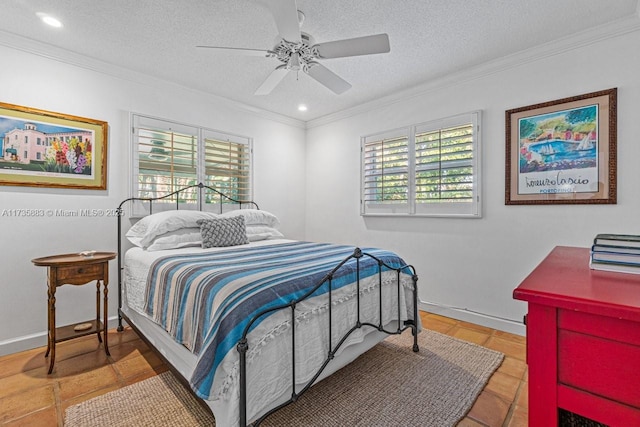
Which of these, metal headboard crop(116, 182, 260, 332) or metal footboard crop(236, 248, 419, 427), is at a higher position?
metal headboard crop(116, 182, 260, 332)

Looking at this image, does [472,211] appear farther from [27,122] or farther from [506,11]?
[27,122]

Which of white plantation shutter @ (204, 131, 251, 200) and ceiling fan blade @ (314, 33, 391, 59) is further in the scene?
white plantation shutter @ (204, 131, 251, 200)

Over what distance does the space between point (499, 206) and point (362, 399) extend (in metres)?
2.26

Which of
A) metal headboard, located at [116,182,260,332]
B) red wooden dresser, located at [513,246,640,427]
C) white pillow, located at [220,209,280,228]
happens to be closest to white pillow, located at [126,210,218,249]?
metal headboard, located at [116,182,260,332]

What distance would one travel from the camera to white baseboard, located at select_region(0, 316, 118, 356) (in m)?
2.52

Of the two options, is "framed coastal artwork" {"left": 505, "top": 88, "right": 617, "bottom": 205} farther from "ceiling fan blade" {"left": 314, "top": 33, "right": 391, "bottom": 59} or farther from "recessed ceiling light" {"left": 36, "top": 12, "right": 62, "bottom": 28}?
"recessed ceiling light" {"left": 36, "top": 12, "right": 62, "bottom": 28}

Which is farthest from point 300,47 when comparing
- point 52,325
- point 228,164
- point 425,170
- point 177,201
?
point 52,325

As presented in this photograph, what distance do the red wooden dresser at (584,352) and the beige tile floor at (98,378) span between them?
4.11 ft

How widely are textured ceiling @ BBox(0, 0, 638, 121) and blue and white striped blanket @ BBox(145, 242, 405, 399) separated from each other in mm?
1826

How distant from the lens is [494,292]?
3.05 metres

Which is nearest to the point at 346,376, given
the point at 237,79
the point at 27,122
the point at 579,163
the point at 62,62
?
the point at 579,163

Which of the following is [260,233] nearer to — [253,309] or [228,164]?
[228,164]

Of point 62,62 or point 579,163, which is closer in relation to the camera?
point 579,163

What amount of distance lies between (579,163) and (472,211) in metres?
0.95
